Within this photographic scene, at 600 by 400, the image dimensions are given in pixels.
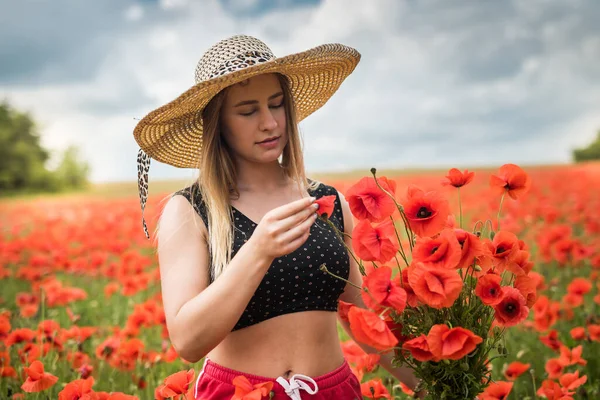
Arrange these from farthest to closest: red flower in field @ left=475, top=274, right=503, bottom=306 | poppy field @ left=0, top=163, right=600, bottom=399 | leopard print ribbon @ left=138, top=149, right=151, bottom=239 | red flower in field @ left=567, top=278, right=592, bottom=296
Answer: red flower in field @ left=567, top=278, right=592, bottom=296 → poppy field @ left=0, top=163, right=600, bottom=399 → leopard print ribbon @ left=138, top=149, right=151, bottom=239 → red flower in field @ left=475, top=274, right=503, bottom=306

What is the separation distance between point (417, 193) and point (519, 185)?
360mm

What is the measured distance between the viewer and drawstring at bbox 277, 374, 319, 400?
1.90 metres

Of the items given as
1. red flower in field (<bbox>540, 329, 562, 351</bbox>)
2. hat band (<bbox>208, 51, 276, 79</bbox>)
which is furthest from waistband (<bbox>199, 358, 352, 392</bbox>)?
red flower in field (<bbox>540, 329, 562, 351</bbox>)

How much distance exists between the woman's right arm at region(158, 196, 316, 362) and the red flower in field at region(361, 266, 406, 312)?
0.23m

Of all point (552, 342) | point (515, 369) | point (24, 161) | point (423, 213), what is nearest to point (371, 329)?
point (423, 213)

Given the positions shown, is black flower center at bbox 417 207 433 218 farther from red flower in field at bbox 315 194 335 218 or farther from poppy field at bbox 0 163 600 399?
red flower in field at bbox 315 194 335 218

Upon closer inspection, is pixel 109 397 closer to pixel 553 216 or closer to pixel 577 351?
pixel 577 351

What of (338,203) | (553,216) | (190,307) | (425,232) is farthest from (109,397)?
(553,216)

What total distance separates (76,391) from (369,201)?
1.17 meters

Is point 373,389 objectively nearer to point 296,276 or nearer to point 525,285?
point 296,276

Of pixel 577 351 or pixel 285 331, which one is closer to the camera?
pixel 285 331

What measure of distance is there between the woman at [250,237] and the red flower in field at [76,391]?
0.35m

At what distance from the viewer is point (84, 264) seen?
6.21m

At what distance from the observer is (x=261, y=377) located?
195 cm
